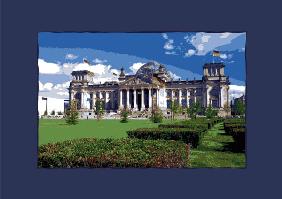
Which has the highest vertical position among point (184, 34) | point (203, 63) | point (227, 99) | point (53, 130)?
point (184, 34)

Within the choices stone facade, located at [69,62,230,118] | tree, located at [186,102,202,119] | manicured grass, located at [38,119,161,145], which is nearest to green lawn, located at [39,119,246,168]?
manicured grass, located at [38,119,161,145]

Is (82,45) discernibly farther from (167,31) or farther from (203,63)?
(203,63)

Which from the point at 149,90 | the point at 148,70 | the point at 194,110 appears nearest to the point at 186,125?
the point at 194,110

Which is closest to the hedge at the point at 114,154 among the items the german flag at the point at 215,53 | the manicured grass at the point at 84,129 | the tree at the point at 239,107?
the manicured grass at the point at 84,129

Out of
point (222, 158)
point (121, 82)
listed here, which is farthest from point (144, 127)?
point (222, 158)

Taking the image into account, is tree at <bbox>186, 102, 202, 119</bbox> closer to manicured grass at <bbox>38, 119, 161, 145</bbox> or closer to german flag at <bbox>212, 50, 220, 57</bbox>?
manicured grass at <bbox>38, 119, 161, 145</bbox>

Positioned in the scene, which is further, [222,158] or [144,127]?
[144,127]

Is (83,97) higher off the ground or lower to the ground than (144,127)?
higher

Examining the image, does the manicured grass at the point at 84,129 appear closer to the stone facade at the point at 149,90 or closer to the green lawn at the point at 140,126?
the green lawn at the point at 140,126
